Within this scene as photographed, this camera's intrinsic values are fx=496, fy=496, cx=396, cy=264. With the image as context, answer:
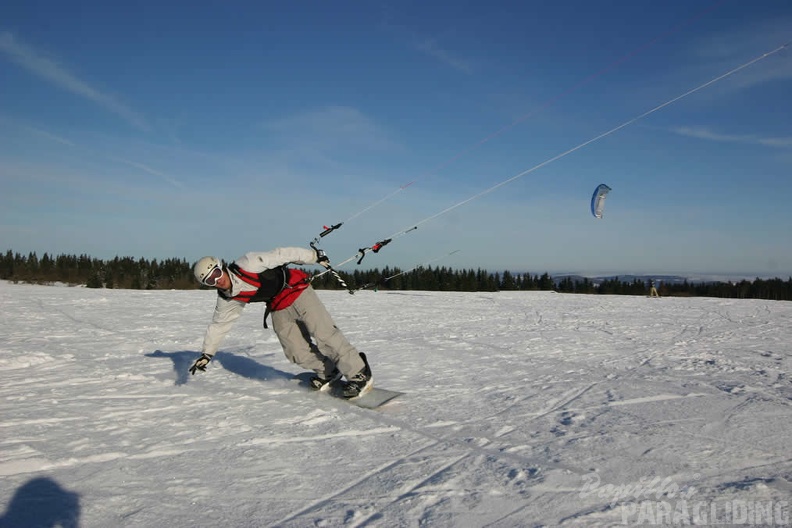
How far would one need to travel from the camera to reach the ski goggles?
5367 mm

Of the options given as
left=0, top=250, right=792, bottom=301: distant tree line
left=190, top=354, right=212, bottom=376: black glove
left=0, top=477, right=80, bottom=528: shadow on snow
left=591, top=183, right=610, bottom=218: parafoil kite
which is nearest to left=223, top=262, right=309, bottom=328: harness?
left=190, top=354, right=212, bottom=376: black glove

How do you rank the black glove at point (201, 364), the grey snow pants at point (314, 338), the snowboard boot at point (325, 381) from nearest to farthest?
the black glove at point (201, 364)
the grey snow pants at point (314, 338)
the snowboard boot at point (325, 381)

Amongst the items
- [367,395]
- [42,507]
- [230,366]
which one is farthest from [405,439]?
[230,366]

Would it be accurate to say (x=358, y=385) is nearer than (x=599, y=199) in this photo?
Yes

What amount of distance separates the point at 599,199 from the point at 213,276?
13469mm

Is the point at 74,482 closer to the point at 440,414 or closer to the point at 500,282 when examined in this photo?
the point at 440,414

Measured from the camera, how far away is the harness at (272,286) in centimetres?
569

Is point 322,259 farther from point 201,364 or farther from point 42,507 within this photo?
point 42,507

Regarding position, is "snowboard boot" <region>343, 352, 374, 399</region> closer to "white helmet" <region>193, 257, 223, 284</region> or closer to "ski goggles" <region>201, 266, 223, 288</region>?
"ski goggles" <region>201, 266, 223, 288</region>

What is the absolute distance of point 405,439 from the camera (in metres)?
4.41

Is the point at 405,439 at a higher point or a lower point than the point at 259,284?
lower

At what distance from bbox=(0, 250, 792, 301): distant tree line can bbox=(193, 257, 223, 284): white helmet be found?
30.8 metres

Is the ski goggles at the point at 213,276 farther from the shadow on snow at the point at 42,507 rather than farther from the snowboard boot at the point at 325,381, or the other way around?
the shadow on snow at the point at 42,507

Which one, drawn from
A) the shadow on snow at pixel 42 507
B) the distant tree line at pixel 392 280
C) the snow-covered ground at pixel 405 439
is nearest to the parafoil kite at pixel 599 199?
the snow-covered ground at pixel 405 439
